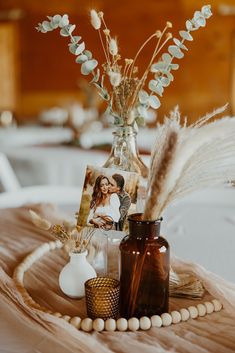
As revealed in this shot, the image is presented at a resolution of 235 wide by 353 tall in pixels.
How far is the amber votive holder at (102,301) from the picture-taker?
1.02 meters

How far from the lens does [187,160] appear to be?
3.10ft

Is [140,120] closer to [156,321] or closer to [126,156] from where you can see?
[126,156]

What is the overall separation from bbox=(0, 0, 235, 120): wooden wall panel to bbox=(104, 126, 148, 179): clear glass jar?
510 centimetres

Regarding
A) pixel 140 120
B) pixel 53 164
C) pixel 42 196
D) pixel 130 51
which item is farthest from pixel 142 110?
pixel 130 51

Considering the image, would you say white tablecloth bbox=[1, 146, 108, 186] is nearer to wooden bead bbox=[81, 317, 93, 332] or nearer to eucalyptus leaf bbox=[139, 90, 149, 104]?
eucalyptus leaf bbox=[139, 90, 149, 104]

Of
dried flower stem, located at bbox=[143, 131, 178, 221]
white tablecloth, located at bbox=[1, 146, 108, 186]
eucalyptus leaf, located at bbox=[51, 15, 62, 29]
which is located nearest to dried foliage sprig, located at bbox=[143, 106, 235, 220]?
dried flower stem, located at bbox=[143, 131, 178, 221]

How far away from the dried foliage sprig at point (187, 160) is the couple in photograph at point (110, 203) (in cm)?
19

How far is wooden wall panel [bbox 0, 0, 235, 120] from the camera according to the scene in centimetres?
620

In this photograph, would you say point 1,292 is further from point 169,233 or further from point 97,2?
point 97,2

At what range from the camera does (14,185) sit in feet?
10.1

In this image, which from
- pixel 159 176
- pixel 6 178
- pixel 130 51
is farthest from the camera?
pixel 130 51

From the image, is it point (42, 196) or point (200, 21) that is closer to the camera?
point (200, 21)

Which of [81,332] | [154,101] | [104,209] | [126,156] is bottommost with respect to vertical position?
[81,332]

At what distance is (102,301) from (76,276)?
4.8 inches
